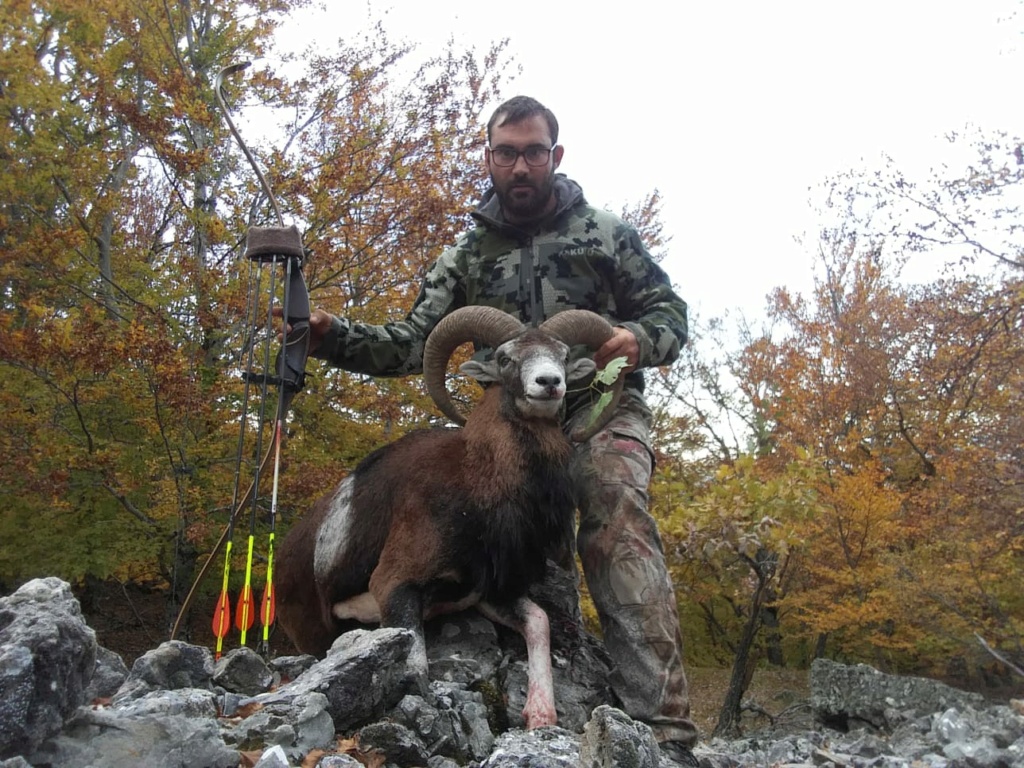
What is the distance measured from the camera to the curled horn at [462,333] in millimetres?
4953

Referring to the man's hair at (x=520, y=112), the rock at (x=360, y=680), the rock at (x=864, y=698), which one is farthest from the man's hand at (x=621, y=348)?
the rock at (x=864, y=698)

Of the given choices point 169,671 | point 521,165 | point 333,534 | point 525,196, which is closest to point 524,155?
point 521,165

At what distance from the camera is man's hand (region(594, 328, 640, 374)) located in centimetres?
477

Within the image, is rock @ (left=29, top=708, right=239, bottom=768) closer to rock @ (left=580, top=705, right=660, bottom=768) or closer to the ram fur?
rock @ (left=580, top=705, right=660, bottom=768)

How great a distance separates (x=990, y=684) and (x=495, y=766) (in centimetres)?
2120

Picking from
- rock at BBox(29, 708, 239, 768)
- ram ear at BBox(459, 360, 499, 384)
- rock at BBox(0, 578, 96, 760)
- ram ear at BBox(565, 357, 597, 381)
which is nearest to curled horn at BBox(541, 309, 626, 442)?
ram ear at BBox(565, 357, 597, 381)

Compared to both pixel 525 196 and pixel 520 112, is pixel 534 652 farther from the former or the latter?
pixel 520 112

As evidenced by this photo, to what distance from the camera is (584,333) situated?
16.0 feet

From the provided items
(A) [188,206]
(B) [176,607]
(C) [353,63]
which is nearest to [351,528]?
(B) [176,607]

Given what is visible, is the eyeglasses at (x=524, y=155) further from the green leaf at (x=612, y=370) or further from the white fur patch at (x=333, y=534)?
the white fur patch at (x=333, y=534)

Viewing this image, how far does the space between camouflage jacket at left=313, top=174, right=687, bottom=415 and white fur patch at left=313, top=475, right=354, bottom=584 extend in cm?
76

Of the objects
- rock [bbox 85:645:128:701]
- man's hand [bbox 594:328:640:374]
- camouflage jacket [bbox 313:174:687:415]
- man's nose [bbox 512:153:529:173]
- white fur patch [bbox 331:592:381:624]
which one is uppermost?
man's nose [bbox 512:153:529:173]

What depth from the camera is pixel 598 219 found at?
211 inches

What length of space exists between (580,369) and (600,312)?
0.60 meters
